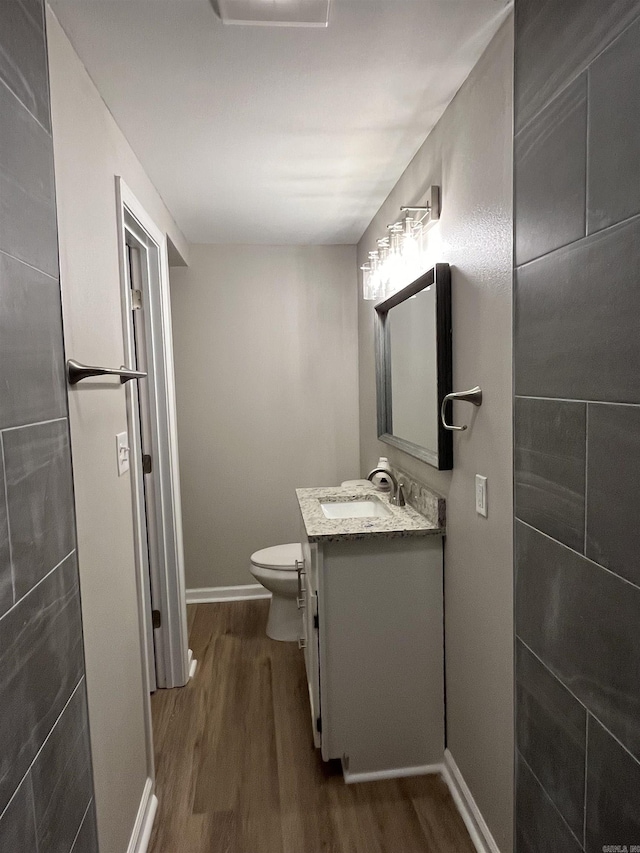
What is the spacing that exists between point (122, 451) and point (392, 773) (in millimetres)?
1499

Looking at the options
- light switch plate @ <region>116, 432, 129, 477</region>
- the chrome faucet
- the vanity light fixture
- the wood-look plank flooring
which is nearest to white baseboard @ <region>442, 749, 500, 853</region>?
the wood-look plank flooring

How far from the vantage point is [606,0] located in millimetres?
896

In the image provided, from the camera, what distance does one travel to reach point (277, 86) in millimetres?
1535

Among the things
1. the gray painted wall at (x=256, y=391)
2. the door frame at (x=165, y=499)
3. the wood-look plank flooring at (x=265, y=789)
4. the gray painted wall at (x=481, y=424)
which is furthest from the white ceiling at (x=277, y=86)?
the wood-look plank flooring at (x=265, y=789)

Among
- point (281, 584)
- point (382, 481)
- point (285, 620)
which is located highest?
point (382, 481)

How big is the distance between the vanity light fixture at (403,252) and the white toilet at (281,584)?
1444 millimetres

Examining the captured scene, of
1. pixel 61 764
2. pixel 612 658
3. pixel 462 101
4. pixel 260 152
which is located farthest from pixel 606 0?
pixel 61 764

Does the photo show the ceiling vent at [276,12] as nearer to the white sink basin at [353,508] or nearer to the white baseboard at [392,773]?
the white sink basin at [353,508]

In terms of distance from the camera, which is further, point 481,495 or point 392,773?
point 392,773

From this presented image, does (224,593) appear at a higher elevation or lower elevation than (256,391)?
lower

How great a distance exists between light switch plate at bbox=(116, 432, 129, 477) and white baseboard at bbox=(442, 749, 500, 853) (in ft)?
4.97

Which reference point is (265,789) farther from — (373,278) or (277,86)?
(277,86)

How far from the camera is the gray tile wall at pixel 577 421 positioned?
2.90ft

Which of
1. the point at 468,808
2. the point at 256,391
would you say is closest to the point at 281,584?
the point at 256,391
